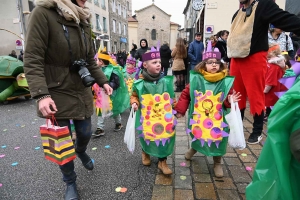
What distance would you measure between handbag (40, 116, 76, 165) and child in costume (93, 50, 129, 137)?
79.2 inches

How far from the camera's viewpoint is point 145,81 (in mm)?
2500

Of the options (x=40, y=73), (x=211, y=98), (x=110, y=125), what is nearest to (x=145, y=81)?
(x=211, y=98)

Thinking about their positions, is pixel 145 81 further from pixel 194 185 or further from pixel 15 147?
pixel 15 147

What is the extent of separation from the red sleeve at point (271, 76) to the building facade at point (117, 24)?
32395mm

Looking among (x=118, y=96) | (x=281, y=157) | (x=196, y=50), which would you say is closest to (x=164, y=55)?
(x=196, y=50)

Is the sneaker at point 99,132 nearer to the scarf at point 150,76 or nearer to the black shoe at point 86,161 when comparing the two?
the black shoe at point 86,161

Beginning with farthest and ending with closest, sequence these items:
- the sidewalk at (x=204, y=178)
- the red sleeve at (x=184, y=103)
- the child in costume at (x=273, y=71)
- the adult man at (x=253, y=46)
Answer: the child in costume at (x=273, y=71) → the adult man at (x=253, y=46) → the red sleeve at (x=184, y=103) → the sidewalk at (x=204, y=178)

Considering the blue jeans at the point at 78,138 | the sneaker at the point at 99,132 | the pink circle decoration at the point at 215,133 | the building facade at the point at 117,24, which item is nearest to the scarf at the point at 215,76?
the pink circle decoration at the point at 215,133

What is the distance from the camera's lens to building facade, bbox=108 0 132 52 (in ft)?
113

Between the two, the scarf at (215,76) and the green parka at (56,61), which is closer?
the green parka at (56,61)

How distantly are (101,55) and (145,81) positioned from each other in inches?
72.1

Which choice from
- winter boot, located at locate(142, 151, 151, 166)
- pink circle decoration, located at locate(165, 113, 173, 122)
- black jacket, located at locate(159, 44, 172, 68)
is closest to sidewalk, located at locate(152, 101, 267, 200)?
winter boot, located at locate(142, 151, 151, 166)

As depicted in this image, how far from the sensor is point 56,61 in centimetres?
185

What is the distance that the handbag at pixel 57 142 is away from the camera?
1.75 m
